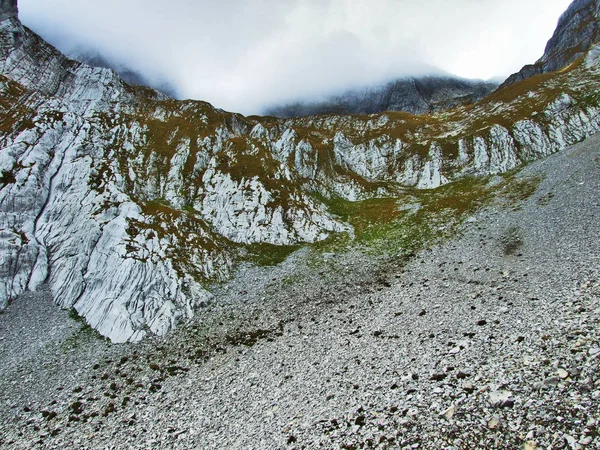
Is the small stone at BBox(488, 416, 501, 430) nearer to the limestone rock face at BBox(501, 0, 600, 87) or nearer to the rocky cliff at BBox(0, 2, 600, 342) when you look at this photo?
the rocky cliff at BBox(0, 2, 600, 342)

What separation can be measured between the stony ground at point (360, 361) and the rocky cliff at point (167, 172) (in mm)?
5305

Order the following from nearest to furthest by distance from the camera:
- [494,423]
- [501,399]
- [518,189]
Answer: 1. [494,423]
2. [501,399]
3. [518,189]

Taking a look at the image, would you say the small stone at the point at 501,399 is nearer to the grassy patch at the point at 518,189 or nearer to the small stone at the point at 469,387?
the small stone at the point at 469,387

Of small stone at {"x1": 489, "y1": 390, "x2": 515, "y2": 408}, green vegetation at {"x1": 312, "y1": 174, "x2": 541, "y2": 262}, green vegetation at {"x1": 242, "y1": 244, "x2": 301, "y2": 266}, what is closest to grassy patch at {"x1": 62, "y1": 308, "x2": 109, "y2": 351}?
green vegetation at {"x1": 242, "y1": 244, "x2": 301, "y2": 266}

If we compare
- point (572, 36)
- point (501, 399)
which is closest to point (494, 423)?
point (501, 399)

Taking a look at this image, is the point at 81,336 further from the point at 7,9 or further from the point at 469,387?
the point at 7,9

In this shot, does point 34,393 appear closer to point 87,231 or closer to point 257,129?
point 87,231

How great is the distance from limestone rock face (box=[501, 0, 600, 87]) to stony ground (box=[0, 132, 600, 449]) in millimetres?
168378

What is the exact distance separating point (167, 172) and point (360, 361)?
6473 centimetres

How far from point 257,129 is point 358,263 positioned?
282 ft

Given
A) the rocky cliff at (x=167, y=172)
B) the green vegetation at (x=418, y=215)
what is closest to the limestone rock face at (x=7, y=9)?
the rocky cliff at (x=167, y=172)

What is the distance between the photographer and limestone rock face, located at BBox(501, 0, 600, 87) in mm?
149250

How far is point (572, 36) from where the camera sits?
6442 inches

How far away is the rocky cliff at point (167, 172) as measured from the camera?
130ft
